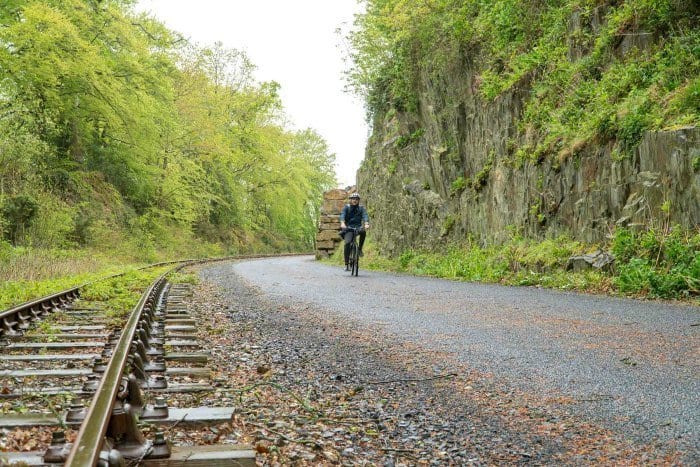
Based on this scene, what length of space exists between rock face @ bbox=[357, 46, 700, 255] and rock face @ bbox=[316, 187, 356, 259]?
4467 millimetres

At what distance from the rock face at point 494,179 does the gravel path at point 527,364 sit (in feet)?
7.72

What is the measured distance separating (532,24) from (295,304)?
11162 millimetres

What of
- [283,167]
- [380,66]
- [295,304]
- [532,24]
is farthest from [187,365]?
[283,167]

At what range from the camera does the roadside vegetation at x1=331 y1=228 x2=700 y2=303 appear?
358 inches

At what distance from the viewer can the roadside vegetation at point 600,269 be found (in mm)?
9086

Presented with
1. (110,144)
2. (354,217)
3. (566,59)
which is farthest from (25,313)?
(110,144)

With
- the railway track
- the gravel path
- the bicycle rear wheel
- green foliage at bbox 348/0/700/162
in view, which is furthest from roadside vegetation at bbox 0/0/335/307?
green foliage at bbox 348/0/700/162

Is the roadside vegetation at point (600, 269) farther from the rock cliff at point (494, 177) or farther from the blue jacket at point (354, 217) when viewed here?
the blue jacket at point (354, 217)

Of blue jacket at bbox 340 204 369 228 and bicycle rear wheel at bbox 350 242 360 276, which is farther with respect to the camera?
blue jacket at bbox 340 204 369 228

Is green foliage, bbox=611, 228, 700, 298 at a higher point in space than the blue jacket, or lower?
lower

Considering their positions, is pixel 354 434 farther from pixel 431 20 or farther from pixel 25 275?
pixel 431 20

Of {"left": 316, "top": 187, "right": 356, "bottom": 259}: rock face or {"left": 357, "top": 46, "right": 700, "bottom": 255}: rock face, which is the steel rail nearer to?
{"left": 357, "top": 46, "right": 700, "bottom": 255}: rock face

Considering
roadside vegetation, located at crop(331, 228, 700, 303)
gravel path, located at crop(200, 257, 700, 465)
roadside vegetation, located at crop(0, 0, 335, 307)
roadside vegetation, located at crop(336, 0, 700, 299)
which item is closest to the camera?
gravel path, located at crop(200, 257, 700, 465)

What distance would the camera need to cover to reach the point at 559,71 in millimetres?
15203
